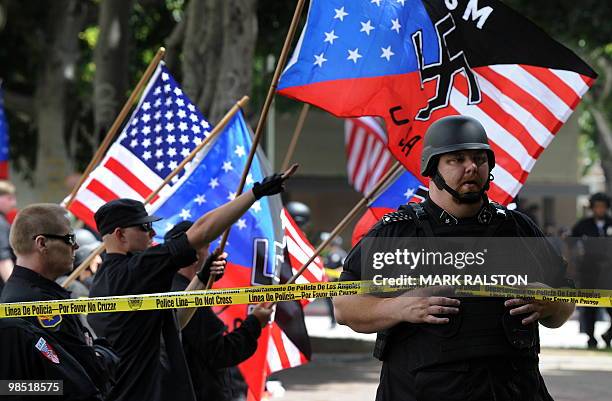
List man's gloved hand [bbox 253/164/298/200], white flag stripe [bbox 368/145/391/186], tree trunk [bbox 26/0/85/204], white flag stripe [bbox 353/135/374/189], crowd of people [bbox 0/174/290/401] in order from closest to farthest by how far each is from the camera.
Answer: crowd of people [bbox 0/174/290/401] → man's gloved hand [bbox 253/164/298/200] → white flag stripe [bbox 368/145/391/186] → white flag stripe [bbox 353/135/374/189] → tree trunk [bbox 26/0/85/204]

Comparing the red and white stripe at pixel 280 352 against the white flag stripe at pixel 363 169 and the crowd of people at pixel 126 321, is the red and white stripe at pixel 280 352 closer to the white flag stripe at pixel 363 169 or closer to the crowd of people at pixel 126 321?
the crowd of people at pixel 126 321

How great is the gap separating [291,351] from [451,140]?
4.25m

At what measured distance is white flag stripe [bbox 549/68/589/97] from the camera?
21.8 ft

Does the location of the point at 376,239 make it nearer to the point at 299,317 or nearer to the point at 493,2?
the point at 493,2

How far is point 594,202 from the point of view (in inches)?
618

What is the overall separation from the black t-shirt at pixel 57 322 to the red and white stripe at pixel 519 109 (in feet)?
9.35

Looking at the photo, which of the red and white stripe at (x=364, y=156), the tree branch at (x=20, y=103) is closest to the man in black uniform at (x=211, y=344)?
the red and white stripe at (x=364, y=156)

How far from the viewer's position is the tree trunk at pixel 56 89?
20781mm

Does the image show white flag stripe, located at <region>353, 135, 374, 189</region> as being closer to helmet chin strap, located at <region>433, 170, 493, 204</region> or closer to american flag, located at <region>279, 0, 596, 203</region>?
american flag, located at <region>279, 0, 596, 203</region>

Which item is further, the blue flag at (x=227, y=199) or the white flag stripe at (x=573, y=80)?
the blue flag at (x=227, y=199)

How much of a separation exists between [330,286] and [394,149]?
6.67ft

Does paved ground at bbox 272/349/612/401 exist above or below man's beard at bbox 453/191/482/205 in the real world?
below

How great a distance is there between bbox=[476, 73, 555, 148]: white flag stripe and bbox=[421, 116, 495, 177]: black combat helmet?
7.85ft

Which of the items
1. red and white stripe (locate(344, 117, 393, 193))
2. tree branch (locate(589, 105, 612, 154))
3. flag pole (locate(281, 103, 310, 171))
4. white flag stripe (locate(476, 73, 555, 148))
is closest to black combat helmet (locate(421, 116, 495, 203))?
white flag stripe (locate(476, 73, 555, 148))
